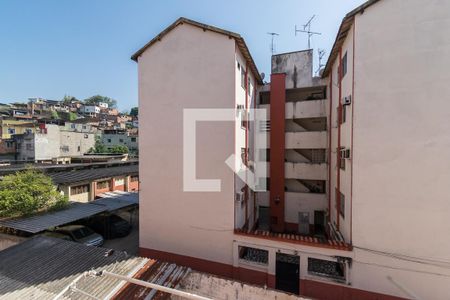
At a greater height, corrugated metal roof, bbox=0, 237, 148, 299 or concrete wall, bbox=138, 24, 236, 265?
concrete wall, bbox=138, 24, 236, 265

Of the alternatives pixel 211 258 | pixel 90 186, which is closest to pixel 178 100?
pixel 211 258

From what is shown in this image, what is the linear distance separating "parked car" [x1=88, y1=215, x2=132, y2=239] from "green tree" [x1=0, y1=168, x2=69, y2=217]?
8.07 feet

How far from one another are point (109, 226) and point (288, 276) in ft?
40.0

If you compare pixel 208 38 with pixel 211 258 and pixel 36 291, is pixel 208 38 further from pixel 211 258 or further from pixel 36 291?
pixel 36 291

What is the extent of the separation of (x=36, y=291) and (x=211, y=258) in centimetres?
673

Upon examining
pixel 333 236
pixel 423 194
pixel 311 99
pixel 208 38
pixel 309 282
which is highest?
pixel 208 38

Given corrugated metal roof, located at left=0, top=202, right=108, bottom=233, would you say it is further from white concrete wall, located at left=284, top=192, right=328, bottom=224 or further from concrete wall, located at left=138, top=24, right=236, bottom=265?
white concrete wall, located at left=284, top=192, right=328, bottom=224

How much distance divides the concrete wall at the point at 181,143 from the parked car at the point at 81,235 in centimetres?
346

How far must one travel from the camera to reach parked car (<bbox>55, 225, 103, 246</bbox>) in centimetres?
1276

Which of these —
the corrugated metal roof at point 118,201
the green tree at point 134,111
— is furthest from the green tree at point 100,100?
the corrugated metal roof at point 118,201

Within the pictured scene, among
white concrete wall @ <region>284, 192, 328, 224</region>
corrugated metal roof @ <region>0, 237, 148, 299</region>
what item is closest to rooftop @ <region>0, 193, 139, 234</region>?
corrugated metal roof @ <region>0, 237, 148, 299</region>

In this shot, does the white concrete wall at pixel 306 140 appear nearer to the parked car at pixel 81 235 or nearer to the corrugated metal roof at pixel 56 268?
the corrugated metal roof at pixel 56 268

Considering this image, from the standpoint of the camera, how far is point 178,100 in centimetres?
1106

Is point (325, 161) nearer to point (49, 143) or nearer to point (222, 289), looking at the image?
point (222, 289)
